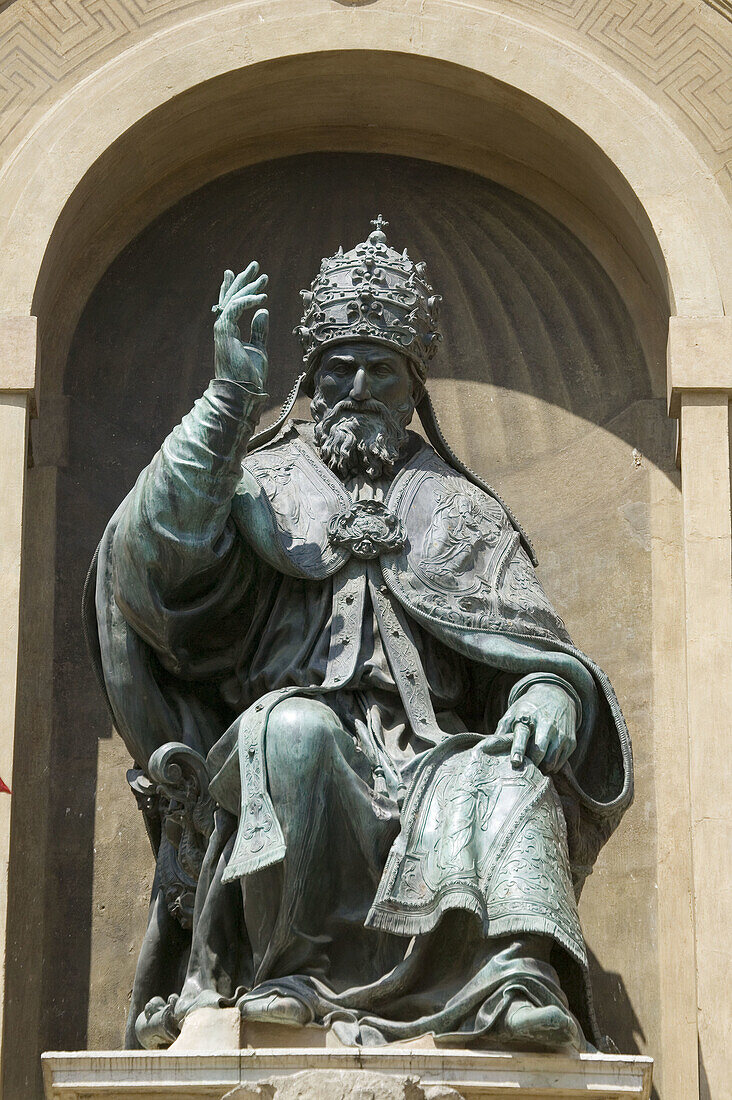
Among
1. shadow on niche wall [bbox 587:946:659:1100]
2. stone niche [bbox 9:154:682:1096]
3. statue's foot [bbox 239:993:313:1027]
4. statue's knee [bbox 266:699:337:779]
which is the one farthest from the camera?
stone niche [bbox 9:154:682:1096]

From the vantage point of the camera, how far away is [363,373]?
21.8 ft

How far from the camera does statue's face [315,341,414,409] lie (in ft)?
21.8

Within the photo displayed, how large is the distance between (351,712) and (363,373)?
958 mm

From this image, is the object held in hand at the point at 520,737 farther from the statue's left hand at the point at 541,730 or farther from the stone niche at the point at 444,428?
the stone niche at the point at 444,428

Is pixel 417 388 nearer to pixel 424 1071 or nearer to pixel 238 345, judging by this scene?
pixel 238 345

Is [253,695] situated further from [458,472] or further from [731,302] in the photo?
[731,302]

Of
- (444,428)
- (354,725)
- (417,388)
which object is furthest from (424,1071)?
(444,428)

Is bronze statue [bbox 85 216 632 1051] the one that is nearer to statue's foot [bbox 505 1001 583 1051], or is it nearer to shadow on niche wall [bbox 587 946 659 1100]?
statue's foot [bbox 505 1001 583 1051]

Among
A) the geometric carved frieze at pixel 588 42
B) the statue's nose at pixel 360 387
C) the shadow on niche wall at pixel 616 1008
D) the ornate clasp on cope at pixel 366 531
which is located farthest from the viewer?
the geometric carved frieze at pixel 588 42

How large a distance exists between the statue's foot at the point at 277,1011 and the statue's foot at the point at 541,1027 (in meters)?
0.47

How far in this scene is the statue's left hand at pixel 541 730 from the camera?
234 inches

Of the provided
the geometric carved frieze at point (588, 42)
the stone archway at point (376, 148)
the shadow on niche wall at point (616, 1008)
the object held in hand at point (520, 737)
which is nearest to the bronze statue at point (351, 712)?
the object held in hand at point (520, 737)

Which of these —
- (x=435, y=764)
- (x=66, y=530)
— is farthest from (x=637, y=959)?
(x=66, y=530)

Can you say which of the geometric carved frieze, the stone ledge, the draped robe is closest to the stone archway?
the geometric carved frieze
